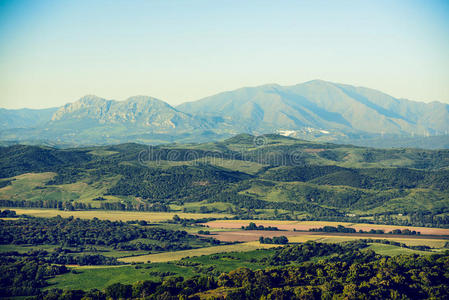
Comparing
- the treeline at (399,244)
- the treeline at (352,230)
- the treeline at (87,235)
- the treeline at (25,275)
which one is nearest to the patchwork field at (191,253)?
the treeline at (87,235)

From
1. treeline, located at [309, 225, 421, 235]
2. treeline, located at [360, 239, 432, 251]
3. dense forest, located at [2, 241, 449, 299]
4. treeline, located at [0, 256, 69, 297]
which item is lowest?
treeline, located at [309, 225, 421, 235]

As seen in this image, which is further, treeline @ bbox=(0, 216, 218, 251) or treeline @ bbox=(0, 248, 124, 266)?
treeline @ bbox=(0, 216, 218, 251)

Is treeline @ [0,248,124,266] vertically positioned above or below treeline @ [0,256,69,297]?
below

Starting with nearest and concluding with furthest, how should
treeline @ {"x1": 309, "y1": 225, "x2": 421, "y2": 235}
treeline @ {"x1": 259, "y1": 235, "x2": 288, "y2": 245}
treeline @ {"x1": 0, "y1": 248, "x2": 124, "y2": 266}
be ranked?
treeline @ {"x1": 0, "y1": 248, "x2": 124, "y2": 266}
treeline @ {"x1": 259, "y1": 235, "x2": 288, "y2": 245}
treeline @ {"x1": 309, "y1": 225, "x2": 421, "y2": 235}

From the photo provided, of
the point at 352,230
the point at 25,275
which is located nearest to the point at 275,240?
the point at 352,230

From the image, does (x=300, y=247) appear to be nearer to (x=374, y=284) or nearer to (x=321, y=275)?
(x=321, y=275)

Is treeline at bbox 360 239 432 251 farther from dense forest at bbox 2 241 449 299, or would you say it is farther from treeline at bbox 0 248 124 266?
treeline at bbox 0 248 124 266

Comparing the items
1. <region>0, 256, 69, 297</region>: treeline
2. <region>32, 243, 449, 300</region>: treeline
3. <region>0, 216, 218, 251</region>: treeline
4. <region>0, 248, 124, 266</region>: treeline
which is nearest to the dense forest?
<region>32, 243, 449, 300</region>: treeline

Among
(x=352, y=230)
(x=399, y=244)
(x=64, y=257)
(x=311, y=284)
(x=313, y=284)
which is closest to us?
(x=313, y=284)

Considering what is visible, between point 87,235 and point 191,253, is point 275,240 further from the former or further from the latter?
point 87,235
